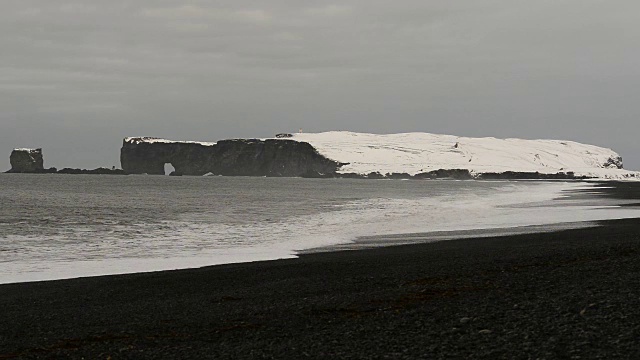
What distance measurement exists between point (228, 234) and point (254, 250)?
773 cm

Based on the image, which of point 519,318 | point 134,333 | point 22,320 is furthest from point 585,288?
point 22,320

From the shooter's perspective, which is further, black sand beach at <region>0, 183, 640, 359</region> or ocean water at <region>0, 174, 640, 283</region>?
ocean water at <region>0, 174, 640, 283</region>

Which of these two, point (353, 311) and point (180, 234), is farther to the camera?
point (180, 234)

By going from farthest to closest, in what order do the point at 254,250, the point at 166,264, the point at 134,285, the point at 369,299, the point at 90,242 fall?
A: the point at 90,242 < the point at 254,250 < the point at 166,264 < the point at 134,285 < the point at 369,299

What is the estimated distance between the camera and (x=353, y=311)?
12.1 metres

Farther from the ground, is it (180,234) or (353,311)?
(353,311)

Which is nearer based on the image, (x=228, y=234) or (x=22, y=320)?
(x=22, y=320)

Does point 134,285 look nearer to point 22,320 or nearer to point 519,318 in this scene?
point 22,320

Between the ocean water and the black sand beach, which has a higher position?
the black sand beach

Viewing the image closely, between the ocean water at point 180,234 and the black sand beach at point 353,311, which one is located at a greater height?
the black sand beach at point 353,311

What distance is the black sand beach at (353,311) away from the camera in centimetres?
916

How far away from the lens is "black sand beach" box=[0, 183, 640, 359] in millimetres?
9156

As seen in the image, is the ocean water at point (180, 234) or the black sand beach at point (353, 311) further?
the ocean water at point (180, 234)

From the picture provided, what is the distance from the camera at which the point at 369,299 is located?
13.2 m
